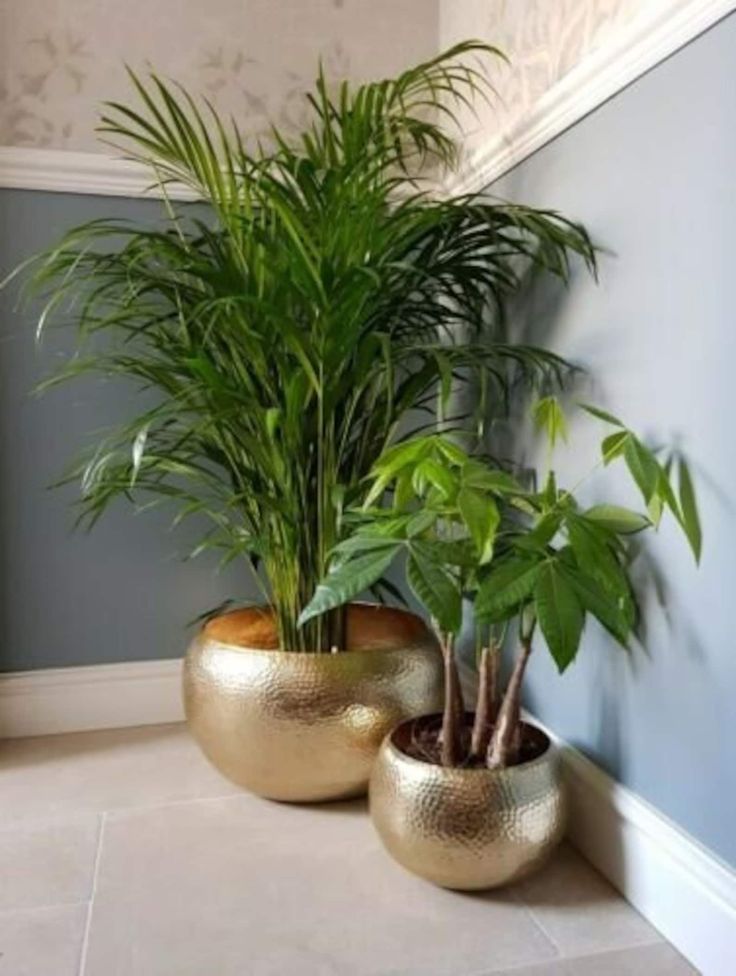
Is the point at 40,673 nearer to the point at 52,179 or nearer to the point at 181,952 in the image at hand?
the point at 181,952

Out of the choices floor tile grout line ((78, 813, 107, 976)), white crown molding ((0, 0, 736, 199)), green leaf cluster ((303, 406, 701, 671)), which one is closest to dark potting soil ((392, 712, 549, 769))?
green leaf cluster ((303, 406, 701, 671))

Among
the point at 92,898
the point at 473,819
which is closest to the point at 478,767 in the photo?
the point at 473,819

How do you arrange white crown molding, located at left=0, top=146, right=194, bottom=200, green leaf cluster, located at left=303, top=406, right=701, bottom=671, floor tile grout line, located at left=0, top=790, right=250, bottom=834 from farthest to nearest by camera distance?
1. white crown molding, located at left=0, top=146, right=194, bottom=200
2. floor tile grout line, located at left=0, top=790, right=250, bottom=834
3. green leaf cluster, located at left=303, top=406, right=701, bottom=671

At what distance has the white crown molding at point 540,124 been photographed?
3.30 feet

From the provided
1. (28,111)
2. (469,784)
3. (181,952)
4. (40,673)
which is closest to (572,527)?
(469,784)

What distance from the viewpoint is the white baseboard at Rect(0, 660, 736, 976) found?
0.97 meters

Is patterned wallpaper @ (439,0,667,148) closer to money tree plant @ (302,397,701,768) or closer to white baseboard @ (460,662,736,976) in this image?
money tree plant @ (302,397,701,768)

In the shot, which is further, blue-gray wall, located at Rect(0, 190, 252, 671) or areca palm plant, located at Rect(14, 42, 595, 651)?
blue-gray wall, located at Rect(0, 190, 252, 671)

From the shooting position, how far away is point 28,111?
164 centimetres

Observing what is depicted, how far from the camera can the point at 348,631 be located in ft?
4.64

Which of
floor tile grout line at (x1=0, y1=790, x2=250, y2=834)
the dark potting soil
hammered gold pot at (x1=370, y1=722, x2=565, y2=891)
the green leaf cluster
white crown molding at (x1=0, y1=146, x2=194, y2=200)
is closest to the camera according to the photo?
the green leaf cluster

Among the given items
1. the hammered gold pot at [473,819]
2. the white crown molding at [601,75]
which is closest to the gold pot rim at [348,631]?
the hammered gold pot at [473,819]

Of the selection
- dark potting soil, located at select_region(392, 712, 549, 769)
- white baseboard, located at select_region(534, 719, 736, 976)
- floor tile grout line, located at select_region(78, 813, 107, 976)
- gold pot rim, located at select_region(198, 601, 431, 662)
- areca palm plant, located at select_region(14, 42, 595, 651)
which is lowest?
floor tile grout line, located at select_region(78, 813, 107, 976)

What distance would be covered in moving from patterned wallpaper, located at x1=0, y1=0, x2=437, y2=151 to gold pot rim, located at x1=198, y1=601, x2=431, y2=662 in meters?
1.07
